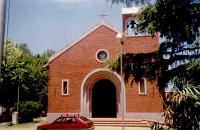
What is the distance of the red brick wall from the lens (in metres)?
29.0

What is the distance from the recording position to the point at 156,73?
12492 millimetres

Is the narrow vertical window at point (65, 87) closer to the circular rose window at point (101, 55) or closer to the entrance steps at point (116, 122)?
the circular rose window at point (101, 55)

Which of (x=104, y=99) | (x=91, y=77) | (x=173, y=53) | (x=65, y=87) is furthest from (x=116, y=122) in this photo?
(x=173, y=53)

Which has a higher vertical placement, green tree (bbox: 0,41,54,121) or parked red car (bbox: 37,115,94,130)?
green tree (bbox: 0,41,54,121)

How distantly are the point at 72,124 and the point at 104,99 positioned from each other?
8.29m

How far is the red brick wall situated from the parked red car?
5414 mm

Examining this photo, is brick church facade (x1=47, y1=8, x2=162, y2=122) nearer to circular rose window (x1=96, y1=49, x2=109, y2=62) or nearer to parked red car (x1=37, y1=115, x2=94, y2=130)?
circular rose window (x1=96, y1=49, x2=109, y2=62)

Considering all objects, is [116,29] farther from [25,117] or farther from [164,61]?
[164,61]

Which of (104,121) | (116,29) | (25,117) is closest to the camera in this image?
(104,121)

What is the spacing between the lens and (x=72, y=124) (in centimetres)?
2309

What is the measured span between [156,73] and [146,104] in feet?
52.2

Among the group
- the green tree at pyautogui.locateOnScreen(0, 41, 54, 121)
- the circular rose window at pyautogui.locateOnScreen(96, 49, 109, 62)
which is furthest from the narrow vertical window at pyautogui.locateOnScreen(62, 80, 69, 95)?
the green tree at pyautogui.locateOnScreen(0, 41, 54, 121)

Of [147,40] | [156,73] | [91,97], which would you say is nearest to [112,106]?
[91,97]

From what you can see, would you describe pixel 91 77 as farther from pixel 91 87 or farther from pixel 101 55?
pixel 101 55
